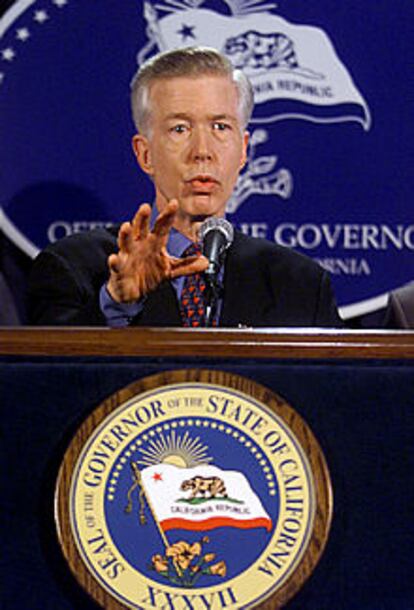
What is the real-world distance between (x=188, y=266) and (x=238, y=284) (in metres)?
0.53

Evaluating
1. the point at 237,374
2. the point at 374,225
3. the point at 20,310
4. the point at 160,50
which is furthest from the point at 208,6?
the point at 237,374

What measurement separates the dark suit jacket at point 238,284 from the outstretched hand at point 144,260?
307 millimetres

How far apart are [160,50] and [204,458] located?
159 cm

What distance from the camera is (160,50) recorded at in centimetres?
228

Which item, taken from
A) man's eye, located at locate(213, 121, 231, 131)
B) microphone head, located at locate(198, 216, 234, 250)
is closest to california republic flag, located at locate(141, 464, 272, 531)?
microphone head, located at locate(198, 216, 234, 250)

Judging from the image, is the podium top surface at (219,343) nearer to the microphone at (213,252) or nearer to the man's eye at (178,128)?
the microphone at (213,252)

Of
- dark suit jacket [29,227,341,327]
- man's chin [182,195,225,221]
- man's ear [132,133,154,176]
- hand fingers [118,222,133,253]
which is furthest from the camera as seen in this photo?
man's ear [132,133,154,176]

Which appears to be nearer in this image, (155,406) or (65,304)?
(155,406)

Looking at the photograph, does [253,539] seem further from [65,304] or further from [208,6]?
[208,6]

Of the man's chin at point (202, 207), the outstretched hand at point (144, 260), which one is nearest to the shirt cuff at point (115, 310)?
the outstretched hand at point (144, 260)

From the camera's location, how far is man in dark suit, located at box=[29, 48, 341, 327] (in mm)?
1657

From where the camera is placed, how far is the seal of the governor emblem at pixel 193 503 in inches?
33.8

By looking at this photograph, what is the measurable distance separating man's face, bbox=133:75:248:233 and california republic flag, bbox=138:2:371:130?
0.46 meters

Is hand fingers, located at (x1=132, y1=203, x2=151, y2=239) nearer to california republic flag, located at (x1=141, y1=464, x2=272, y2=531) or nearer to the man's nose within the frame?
california republic flag, located at (x1=141, y1=464, x2=272, y2=531)
